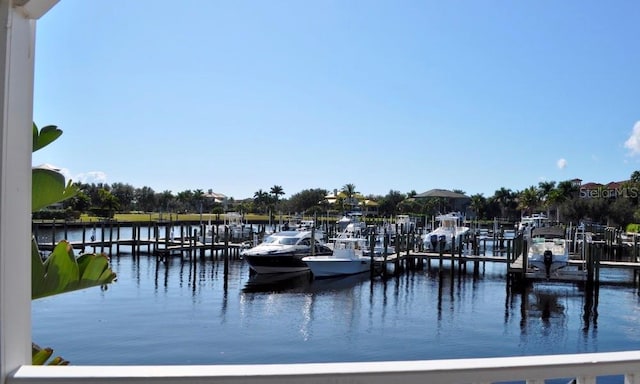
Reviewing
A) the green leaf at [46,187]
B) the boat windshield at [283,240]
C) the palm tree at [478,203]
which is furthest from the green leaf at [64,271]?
the palm tree at [478,203]

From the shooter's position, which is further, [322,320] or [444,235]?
[444,235]

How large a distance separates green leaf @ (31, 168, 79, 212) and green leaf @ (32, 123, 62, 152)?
27 cm

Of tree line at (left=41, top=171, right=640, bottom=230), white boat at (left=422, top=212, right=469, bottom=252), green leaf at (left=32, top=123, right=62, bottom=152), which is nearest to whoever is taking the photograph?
green leaf at (left=32, top=123, right=62, bottom=152)

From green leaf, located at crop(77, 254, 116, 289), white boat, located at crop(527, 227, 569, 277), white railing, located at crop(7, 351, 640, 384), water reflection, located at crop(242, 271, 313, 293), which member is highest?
green leaf, located at crop(77, 254, 116, 289)

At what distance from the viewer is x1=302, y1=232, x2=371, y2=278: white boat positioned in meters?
34.9

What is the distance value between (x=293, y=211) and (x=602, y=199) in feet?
196

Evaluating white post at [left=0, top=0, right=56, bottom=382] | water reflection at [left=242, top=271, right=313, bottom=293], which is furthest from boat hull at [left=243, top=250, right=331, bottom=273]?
white post at [left=0, top=0, right=56, bottom=382]

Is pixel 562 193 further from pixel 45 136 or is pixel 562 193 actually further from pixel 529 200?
pixel 45 136

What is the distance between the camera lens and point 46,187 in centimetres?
311

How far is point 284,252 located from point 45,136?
107ft

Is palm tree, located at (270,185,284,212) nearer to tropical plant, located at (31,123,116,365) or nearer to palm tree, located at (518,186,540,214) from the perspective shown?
palm tree, located at (518,186,540,214)

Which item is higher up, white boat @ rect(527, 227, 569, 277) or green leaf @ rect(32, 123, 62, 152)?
green leaf @ rect(32, 123, 62, 152)

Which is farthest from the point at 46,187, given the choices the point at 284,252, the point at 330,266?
the point at 284,252

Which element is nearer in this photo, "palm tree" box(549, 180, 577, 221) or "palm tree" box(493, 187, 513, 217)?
"palm tree" box(549, 180, 577, 221)
